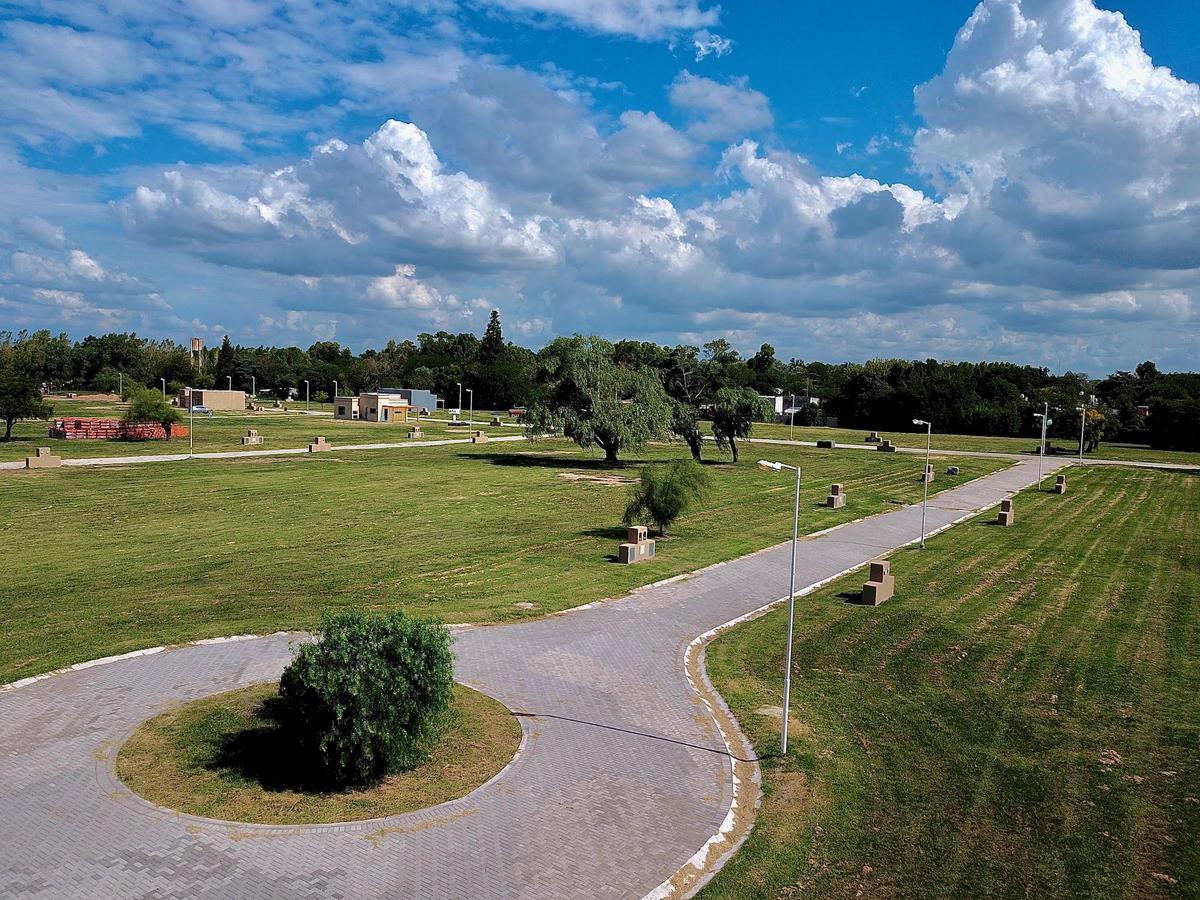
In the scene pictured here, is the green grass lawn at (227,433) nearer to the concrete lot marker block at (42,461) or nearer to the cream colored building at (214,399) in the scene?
the concrete lot marker block at (42,461)

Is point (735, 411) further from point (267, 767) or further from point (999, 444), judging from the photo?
point (999, 444)

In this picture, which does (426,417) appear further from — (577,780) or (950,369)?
(577,780)

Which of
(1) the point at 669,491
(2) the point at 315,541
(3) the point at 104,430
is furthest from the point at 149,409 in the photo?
(1) the point at 669,491

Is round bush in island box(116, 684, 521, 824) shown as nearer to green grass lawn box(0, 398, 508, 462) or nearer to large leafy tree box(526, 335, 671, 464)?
large leafy tree box(526, 335, 671, 464)

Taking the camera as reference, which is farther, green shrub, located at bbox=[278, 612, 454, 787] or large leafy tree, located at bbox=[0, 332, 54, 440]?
large leafy tree, located at bbox=[0, 332, 54, 440]

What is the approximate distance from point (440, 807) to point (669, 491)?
18784mm

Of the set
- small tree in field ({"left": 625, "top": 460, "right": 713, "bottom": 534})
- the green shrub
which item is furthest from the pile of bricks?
the green shrub

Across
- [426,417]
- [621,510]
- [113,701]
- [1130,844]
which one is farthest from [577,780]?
[426,417]

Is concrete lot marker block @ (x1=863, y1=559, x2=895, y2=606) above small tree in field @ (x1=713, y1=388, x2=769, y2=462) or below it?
below

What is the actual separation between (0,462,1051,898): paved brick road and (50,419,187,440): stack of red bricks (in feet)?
192

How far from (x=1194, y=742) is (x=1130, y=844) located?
4399 mm

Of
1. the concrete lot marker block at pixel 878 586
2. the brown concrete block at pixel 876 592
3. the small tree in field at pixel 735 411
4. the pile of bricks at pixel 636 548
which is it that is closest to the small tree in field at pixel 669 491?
the pile of bricks at pixel 636 548

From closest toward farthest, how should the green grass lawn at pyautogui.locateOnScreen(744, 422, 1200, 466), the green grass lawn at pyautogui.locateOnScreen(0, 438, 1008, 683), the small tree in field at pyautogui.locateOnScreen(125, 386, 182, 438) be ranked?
the green grass lawn at pyautogui.locateOnScreen(0, 438, 1008, 683) → the small tree in field at pyautogui.locateOnScreen(125, 386, 182, 438) → the green grass lawn at pyautogui.locateOnScreen(744, 422, 1200, 466)

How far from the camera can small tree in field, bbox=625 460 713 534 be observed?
94.0ft
